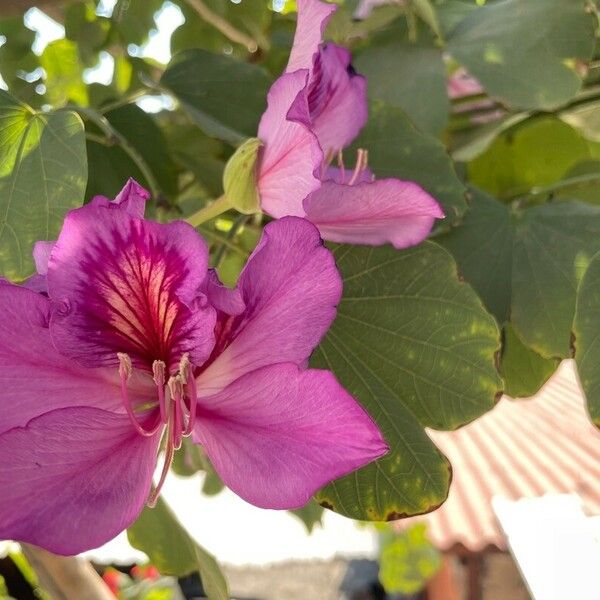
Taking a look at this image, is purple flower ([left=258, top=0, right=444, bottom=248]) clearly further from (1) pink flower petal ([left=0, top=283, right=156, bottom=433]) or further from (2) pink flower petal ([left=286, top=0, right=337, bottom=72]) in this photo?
(1) pink flower petal ([left=0, top=283, right=156, bottom=433])

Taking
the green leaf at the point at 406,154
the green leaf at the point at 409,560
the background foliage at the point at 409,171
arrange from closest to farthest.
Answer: the background foliage at the point at 409,171
the green leaf at the point at 406,154
the green leaf at the point at 409,560

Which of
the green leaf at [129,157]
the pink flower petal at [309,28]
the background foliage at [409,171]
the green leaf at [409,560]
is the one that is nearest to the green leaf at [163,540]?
the background foliage at [409,171]

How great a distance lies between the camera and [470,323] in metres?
0.38

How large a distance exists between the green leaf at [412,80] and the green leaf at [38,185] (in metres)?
0.24

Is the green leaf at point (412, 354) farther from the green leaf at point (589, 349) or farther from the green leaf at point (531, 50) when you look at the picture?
the green leaf at point (531, 50)

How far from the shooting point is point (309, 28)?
32cm

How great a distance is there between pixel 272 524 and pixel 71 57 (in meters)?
2.31

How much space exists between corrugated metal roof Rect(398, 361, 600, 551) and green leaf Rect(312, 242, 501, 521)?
102 cm

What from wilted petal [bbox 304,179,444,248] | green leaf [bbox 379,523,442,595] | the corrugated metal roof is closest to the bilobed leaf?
wilted petal [bbox 304,179,444,248]

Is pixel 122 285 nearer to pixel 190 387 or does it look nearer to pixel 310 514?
pixel 190 387

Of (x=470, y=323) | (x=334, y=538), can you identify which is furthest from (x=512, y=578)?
(x=470, y=323)

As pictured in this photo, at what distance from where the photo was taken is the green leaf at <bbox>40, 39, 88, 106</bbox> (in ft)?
2.78

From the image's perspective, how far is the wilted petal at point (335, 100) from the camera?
0.36 meters

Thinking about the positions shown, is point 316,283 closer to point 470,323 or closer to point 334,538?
point 470,323
